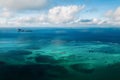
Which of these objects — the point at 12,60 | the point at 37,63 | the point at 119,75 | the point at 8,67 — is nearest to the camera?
the point at 119,75

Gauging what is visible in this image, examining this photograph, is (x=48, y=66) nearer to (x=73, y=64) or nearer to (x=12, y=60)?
(x=73, y=64)

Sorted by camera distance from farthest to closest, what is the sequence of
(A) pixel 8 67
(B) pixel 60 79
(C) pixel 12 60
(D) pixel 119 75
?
1. (C) pixel 12 60
2. (A) pixel 8 67
3. (D) pixel 119 75
4. (B) pixel 60 79

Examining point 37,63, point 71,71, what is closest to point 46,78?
point 71,71

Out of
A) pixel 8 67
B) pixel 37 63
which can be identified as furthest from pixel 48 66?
pixel 8 67

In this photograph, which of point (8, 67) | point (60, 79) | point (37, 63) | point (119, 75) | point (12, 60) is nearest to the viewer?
point (60, 79)

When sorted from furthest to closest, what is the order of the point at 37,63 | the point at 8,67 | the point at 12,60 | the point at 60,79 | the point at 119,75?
the point at 12,60 → the point at 37,63 → the point at 8,67 → the point at 119,75 → the point at 60,79

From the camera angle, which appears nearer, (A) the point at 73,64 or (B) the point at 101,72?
(B) the point at 101,72

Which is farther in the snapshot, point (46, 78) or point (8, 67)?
point (8, 67)

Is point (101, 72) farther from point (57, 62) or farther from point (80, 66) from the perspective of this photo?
point (57, 62)

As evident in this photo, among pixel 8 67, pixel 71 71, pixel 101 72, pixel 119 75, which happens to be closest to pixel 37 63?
pixel 8 67
